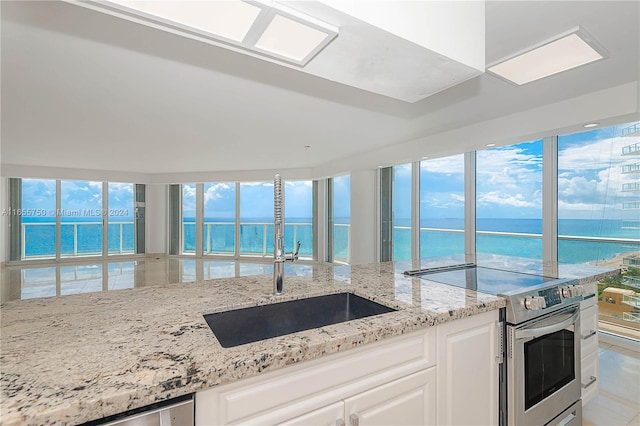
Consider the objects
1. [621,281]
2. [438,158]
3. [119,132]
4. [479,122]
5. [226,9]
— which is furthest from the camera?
[438,158]

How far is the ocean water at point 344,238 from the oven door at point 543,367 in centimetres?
249

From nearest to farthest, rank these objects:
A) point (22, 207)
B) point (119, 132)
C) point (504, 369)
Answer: point (504, 369) < point (119, 132) < point (22, 207)

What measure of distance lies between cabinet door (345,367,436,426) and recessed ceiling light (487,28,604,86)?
86.6 inches

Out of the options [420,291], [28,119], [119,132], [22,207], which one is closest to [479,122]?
[420,291]

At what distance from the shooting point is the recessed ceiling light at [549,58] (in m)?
2.03

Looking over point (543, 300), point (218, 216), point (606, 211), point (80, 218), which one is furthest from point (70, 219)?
point (606, 211)

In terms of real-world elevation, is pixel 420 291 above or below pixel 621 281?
above

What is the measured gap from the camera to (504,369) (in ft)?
4.83

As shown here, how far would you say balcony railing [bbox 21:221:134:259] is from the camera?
27.6ft

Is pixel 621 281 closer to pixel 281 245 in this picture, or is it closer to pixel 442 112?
pixel 442 112

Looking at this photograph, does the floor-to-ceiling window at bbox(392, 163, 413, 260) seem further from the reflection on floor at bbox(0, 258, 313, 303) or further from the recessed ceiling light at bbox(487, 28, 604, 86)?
the recessed ceiling light at bbox(487, 28, 604, 86)

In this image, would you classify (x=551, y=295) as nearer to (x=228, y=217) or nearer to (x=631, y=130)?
(x=631, y=130)

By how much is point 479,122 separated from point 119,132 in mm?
5164

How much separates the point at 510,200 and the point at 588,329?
2.70 metres
